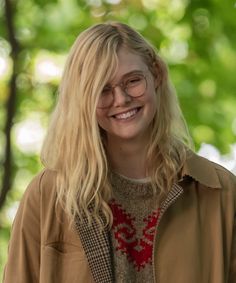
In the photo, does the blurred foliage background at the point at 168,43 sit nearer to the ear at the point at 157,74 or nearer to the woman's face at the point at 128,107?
the ear at the point at 157,74

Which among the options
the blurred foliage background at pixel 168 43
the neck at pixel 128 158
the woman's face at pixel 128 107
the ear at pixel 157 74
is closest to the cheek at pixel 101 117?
the woman's face at pixel 128 107

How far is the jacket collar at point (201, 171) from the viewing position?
11.5 feet

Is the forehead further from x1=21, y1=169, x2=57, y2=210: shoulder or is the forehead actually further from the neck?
x1=21, y1=169, x2=57, y2=210: shoulder

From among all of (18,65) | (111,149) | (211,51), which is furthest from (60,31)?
(111,149)

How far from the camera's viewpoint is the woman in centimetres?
335

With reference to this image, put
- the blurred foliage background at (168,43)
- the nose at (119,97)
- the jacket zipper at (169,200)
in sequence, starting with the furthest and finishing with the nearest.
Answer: the blurred foliage background at (168,43), the jacket zipper at (169,200), the nose at (119,97)

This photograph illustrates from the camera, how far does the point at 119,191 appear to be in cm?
348

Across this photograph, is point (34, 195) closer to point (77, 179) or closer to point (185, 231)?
point (77, 179)

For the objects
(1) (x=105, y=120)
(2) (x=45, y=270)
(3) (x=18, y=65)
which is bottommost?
(2) (x=45, y=270)

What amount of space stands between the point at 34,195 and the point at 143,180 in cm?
36

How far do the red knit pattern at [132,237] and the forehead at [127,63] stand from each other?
44 centimetres

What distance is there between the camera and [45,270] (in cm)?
342

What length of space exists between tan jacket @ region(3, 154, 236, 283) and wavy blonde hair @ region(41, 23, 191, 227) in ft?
0.16

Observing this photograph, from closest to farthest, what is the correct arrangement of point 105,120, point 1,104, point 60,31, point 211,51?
point 105,120
point 211,51
point 60,31
point 1,104
